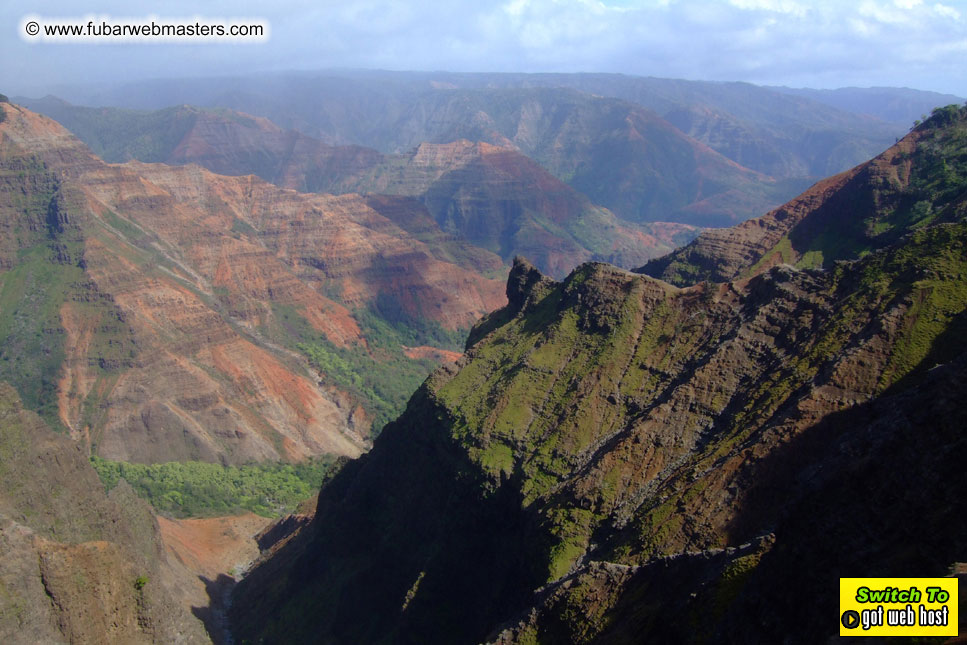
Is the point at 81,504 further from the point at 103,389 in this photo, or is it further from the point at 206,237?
the point at 206,237

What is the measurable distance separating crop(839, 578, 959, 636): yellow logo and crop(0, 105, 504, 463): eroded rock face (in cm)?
11134

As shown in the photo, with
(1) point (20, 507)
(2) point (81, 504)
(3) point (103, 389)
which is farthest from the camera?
(3) point (103, 389)

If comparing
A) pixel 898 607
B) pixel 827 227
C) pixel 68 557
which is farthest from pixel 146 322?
pixel 898 607

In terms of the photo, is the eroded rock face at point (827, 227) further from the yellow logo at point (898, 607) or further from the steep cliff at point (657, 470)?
the yellow logo at point (898, 607)

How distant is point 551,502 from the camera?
47969 millimetres

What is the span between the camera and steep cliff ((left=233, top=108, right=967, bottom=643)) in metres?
25.1

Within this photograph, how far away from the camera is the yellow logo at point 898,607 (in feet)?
57.8

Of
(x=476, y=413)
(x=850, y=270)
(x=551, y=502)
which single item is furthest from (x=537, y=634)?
(x=850, y=270)

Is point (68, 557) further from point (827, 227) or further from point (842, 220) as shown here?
point (842, 220)

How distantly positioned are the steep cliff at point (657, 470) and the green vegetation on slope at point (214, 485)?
100 ft

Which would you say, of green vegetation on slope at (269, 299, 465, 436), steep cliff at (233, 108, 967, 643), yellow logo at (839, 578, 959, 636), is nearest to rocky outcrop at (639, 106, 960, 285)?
steep cliff at (233, 108, 967, 643)

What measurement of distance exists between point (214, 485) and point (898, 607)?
10462cm

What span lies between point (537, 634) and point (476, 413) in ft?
81.8

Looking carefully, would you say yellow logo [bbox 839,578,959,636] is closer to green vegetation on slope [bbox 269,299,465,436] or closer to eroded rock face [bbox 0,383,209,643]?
eroded rock face [bbox 0,383,209,643]
